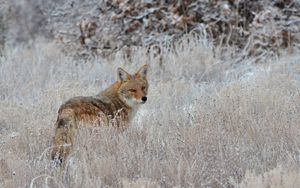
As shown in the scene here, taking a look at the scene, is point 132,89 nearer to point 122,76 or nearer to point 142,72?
point 122,76

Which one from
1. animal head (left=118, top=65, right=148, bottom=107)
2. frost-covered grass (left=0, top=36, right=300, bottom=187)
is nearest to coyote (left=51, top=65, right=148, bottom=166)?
animal head (left=118, top=65, right=148, bottom=107)

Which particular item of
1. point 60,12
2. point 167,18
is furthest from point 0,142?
point 60,12

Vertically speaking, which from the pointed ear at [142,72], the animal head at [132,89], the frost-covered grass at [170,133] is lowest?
the frost-covered grass at [170,133]

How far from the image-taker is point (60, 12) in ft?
51.2

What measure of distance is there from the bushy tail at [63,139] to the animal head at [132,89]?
4.69 feet

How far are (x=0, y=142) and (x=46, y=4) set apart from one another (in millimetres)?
11888

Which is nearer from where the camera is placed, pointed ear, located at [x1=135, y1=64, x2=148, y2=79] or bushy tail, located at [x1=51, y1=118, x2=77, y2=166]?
bushy tail, located at [x1=51, y1=118, x2=77, y2=166]

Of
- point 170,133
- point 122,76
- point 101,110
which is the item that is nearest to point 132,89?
point 122,76

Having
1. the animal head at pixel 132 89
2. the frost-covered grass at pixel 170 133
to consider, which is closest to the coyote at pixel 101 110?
the animal head at pixel 132 89

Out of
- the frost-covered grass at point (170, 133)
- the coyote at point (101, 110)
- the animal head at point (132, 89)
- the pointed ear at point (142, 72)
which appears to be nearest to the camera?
the frost-covered grass at point (170, 133)

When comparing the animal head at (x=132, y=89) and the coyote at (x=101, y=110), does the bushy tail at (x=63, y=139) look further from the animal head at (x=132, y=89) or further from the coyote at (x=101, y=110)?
the animal head at (x=132, y=89)

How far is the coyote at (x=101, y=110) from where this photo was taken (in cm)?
616

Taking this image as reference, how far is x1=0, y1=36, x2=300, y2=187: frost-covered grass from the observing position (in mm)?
5638

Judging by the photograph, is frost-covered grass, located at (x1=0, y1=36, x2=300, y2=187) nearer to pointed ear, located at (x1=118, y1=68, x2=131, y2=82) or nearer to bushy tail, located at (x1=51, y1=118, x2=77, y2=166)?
bushy tail, located at (x1=51, y1=118, x2=77, y2=166)
